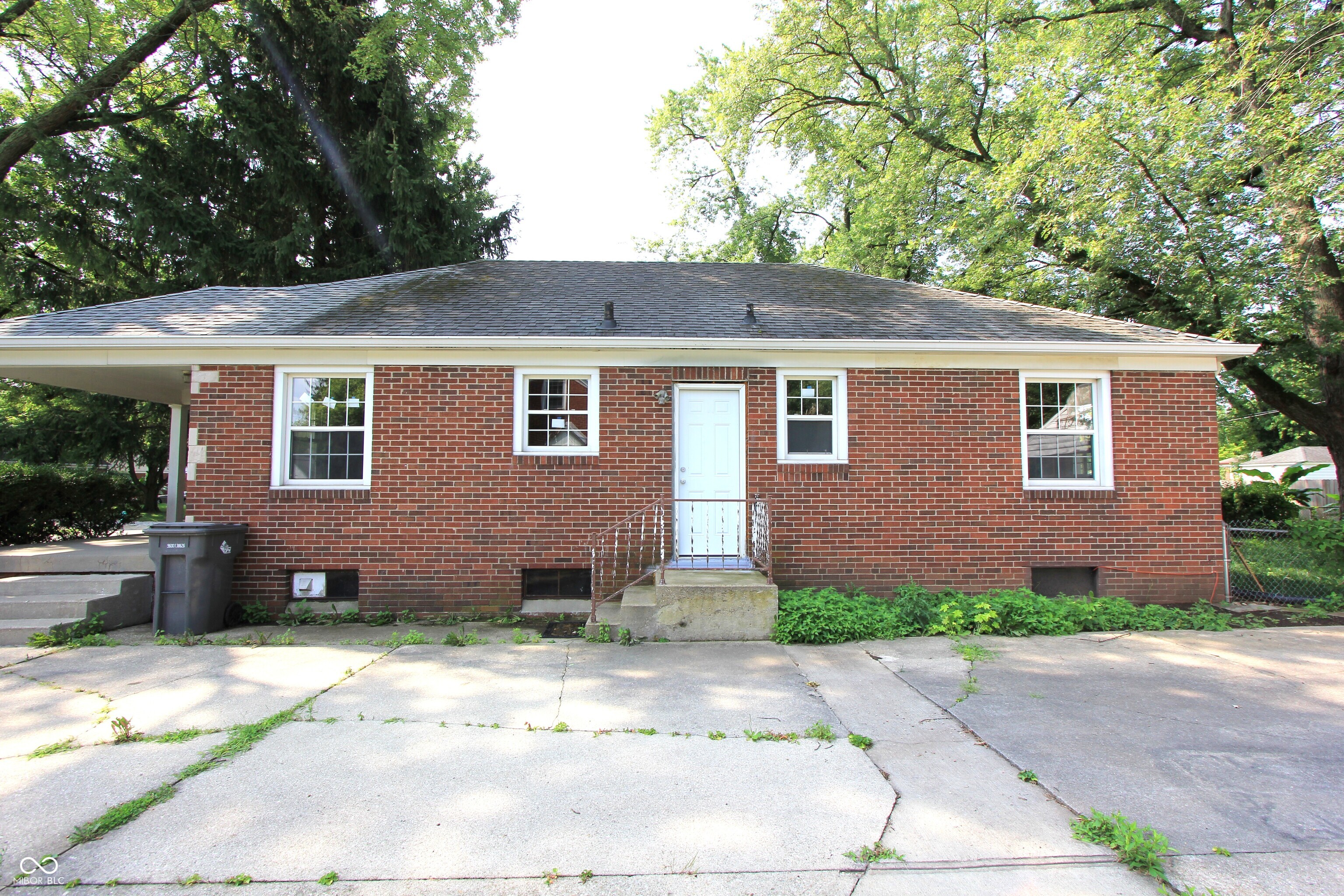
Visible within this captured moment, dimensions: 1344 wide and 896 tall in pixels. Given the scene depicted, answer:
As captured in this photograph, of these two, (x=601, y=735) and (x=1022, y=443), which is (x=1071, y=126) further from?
(x=601, y=735)

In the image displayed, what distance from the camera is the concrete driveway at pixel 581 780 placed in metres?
2.69

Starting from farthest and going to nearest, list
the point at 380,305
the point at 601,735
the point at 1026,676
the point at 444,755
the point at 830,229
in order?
the point at 830,229 → the point at 380,305 → the point at 1026,676 → the point at 601,735 → the point at 444,755

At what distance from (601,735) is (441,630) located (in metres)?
3.58

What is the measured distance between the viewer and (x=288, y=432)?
7.63m

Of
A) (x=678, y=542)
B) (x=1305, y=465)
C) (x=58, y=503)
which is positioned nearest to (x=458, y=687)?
(x=678, y=542)

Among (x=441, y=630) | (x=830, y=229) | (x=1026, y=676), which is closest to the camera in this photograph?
(x=1026, y=676)

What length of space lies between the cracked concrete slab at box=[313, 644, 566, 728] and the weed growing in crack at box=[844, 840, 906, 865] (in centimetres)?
224

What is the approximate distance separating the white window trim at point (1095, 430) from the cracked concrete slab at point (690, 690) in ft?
14.2

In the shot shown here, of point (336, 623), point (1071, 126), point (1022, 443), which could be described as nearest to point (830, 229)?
point (1071, 126)

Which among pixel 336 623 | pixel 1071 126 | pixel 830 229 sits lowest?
pixel 336 623

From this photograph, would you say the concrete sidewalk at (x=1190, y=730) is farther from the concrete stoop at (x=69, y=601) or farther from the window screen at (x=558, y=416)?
the concrete stoop at (x=69, y=601)

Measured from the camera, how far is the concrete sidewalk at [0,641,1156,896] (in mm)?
2680

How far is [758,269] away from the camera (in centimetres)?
1139

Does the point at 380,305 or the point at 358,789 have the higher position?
the point at 380,305
